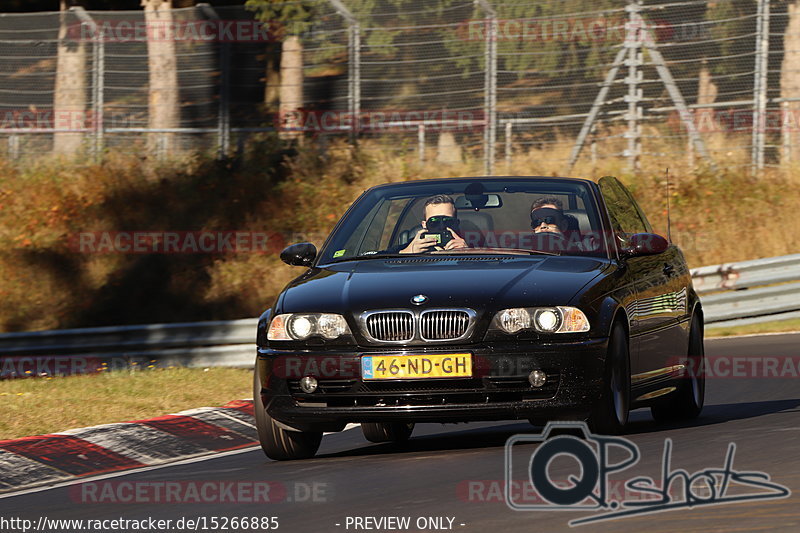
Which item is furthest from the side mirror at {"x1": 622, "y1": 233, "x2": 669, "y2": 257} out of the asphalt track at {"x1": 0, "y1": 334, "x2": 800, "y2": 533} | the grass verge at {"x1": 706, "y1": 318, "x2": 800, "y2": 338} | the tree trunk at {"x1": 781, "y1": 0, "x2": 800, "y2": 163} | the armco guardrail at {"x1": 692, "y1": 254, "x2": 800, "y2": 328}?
the tree trunk at {"x1": 781, "y1": 0, "x2": 800, "y2": 163}

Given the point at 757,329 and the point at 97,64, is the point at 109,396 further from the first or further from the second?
the point at 97,64

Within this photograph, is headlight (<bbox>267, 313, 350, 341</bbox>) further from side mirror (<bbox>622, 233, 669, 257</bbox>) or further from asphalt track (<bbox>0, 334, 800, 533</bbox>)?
side mirror (<bbox>622, 233, 669, 257</bbox>)

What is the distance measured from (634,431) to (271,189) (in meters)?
16.9

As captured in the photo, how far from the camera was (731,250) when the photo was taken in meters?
21.9

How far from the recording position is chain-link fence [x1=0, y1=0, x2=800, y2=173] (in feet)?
73.3

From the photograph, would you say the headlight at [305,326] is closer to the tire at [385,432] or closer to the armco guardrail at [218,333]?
the tire at [385,432]

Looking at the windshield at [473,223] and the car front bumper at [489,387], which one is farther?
the windshield at [473,223]

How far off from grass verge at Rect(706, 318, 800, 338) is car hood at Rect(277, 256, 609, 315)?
840 centimetres

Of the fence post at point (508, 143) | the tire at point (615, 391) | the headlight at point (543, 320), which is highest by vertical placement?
the fence post at point (508, 143)

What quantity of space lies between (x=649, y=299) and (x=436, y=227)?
52.6 inches

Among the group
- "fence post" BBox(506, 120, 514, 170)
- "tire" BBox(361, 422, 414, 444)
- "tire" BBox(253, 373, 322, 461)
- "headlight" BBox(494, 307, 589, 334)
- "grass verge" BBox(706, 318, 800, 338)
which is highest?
"fence post" BBox(506, 120, 514, 170)

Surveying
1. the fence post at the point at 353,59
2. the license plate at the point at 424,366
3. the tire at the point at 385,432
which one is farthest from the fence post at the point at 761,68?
the license plate at the point at 424,366

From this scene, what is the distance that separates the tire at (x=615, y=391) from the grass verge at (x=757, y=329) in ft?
28.4

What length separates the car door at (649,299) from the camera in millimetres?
8945
